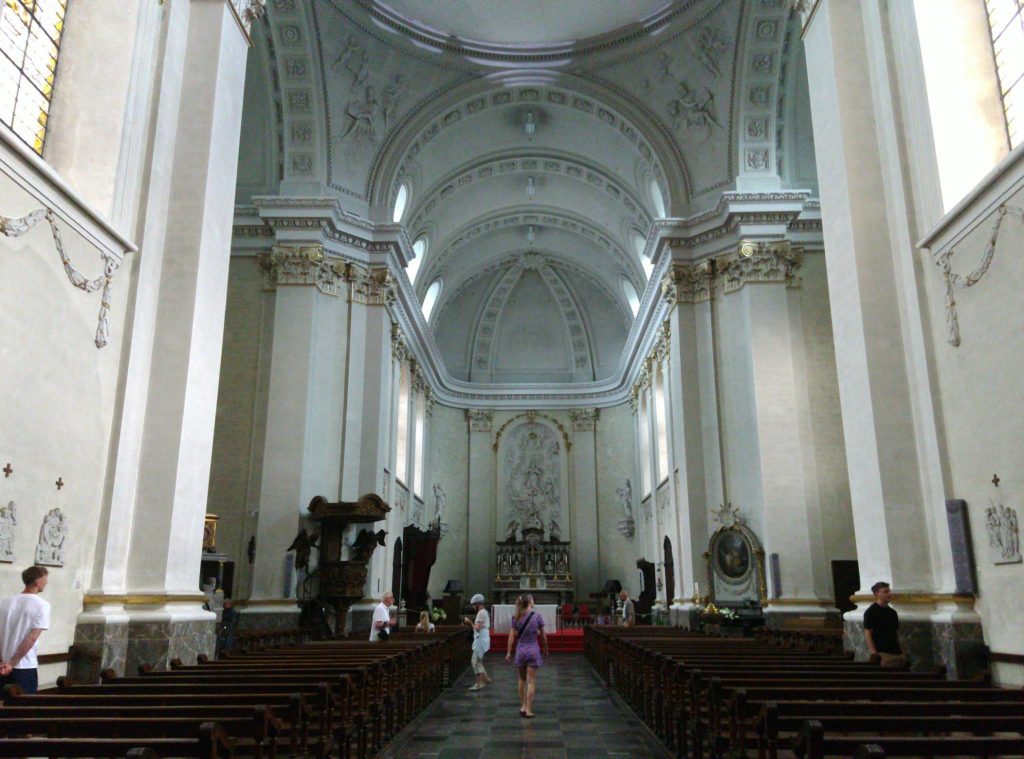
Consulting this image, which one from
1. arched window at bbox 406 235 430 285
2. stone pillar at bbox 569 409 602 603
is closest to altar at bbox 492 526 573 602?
stone pillar at bbox 569 409 602 603

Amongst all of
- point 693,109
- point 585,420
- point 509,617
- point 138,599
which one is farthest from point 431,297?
point 138,599

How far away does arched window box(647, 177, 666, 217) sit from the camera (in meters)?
21.0

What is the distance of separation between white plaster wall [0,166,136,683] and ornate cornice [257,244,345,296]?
9126 millimetres

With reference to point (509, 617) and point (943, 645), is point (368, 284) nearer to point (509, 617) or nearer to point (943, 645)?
point (509, 617)

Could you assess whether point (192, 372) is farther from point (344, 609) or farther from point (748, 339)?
point (748, 339)

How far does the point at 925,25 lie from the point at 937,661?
20.5 feet

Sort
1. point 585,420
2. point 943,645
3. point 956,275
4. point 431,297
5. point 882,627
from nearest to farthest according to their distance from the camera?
1. point 882,627
2. point 943,645
3. point 956,275
4. point 431,297
5. point 585,420

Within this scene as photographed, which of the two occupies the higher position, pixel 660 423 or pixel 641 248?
pixel 641 248

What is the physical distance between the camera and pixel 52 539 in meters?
6.86

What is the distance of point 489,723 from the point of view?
29.7 ft

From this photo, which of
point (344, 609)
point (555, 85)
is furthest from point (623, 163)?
point (344, 609)

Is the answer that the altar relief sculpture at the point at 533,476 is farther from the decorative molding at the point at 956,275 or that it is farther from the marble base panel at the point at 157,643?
the decorative molding at the point at 956,275

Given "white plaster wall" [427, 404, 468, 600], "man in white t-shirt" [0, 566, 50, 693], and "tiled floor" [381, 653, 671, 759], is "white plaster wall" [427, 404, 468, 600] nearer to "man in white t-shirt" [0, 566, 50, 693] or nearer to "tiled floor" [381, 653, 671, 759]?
"tiled floor" [381, 653, 671, 759]

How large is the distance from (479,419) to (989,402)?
80.0 ft
